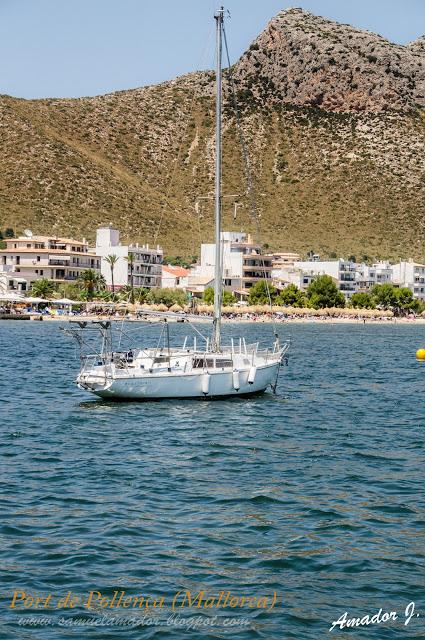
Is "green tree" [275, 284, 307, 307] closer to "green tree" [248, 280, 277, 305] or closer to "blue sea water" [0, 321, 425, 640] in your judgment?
"green tree" [248, 280, 277, 305]

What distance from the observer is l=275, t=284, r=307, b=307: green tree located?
158113 millimetres

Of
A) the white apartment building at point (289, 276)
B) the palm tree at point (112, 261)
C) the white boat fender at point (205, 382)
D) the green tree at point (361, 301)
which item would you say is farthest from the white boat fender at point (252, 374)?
the green tree at point (361, 301)

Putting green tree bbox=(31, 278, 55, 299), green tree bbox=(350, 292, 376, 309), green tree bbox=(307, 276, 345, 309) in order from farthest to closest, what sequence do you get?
green tree bbox=(350, 292, 376, 309) → green tree bbox=(307, 276, 345, 309) → green tree bbox=(31, 278, 55, 299)

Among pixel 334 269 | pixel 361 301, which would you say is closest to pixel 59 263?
pixel 334 269

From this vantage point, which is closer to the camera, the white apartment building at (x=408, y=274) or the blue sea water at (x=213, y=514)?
the blue sea water at (x=213, y=514)

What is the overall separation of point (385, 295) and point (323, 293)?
53.3 ft

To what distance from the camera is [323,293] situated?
160 m

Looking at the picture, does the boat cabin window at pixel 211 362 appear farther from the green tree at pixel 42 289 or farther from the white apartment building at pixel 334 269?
the white apartment building at pixel 334 269

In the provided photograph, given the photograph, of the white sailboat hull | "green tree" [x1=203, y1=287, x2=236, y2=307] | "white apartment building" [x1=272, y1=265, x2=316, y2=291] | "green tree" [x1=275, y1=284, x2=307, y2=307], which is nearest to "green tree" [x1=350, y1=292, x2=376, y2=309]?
"white apartment building" [x1=272, y1=265, x2=316, y2=291]

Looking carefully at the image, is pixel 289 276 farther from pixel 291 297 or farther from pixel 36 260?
pixel 36 260

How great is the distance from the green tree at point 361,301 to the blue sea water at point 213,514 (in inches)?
4990

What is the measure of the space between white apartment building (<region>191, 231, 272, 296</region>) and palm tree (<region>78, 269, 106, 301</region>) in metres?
20.8

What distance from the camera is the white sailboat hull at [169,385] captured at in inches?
1586

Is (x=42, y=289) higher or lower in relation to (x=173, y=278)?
lower
